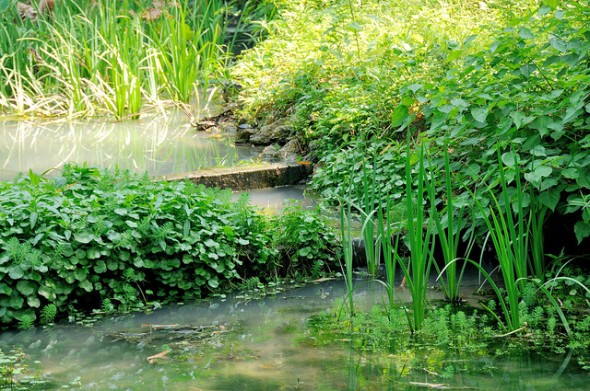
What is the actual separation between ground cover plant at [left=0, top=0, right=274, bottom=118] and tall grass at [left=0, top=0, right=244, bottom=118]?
1 cm

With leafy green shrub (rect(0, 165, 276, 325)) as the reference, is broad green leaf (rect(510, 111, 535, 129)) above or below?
above

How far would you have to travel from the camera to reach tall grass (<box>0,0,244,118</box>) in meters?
8.53

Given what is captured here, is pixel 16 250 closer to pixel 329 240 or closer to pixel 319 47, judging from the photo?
pixel 329 240

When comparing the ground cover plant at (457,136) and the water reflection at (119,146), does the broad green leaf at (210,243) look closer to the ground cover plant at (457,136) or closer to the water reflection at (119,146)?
the ground cover plant at (457,136)

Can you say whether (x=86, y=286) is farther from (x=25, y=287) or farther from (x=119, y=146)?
(x=119, y=146)

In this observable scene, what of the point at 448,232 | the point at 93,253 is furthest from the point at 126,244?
the point at 448,232

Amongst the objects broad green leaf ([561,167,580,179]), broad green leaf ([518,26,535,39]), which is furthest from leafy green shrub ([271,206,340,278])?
broad green leaf ([518,26,535,39])

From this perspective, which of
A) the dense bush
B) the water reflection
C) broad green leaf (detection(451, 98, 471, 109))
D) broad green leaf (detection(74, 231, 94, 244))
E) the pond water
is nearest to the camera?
the pond water

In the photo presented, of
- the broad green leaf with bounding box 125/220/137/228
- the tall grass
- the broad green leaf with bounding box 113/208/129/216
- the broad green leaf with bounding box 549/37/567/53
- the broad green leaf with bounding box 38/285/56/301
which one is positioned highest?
the tall grass

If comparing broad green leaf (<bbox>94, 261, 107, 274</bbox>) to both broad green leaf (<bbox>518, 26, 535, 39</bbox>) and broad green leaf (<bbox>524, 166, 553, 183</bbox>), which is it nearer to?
broad green leaf (<bbox>524, 166, 553, 183</bbox>)

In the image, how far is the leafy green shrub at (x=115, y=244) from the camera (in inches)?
160

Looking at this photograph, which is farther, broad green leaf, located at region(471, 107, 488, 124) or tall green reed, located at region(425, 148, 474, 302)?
broad green leaf, located at region(471, 107, 488, 124)

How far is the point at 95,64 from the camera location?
28.0 feet

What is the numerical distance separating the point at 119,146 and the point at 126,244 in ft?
11.0
